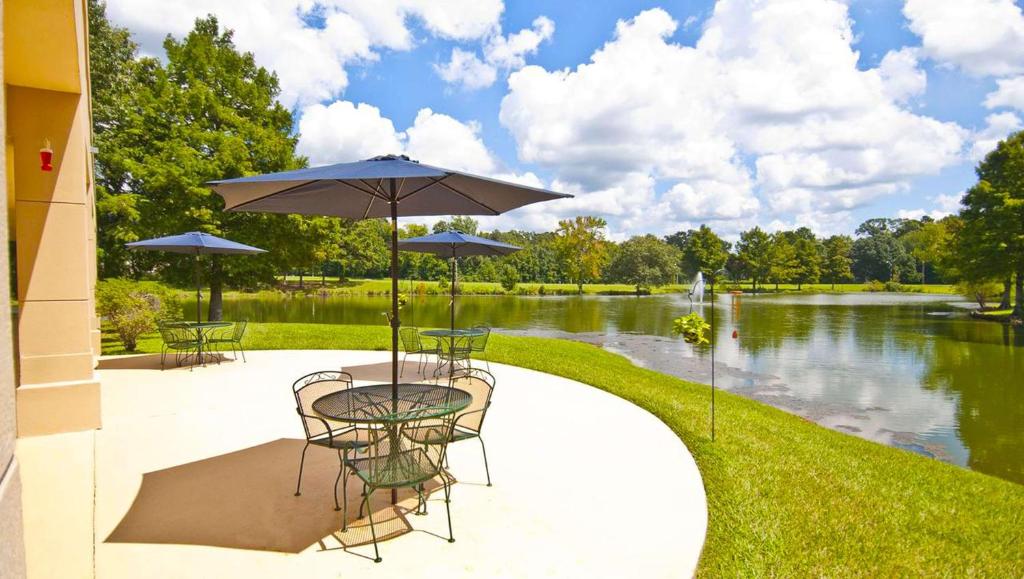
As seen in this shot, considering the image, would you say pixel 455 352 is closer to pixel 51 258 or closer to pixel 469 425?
pixel 469 425

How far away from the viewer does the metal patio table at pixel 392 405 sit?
3.28m

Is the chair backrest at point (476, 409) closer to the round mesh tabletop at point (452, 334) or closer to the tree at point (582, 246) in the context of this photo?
the round mesh tabletop at point (452, 334)

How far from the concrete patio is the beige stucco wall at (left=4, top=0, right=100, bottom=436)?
1.27 ft

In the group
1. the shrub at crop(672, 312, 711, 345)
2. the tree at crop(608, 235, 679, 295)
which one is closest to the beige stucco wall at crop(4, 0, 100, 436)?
the shrub at crop(672, 312, 711, 345)

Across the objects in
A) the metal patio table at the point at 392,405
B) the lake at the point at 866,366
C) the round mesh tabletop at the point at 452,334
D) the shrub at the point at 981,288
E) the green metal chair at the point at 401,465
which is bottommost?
the lake at the point at 866,366

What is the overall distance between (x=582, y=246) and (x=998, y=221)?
34253 mm

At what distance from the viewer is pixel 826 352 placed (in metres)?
16.1

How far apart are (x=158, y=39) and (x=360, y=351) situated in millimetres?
14781

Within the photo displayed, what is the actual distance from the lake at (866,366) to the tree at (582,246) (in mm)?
28871

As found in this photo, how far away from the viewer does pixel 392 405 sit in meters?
3.69

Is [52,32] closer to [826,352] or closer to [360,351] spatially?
[360,351]

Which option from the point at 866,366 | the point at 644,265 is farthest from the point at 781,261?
the point at 866,366

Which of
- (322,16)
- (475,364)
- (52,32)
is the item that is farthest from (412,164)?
(322,16)

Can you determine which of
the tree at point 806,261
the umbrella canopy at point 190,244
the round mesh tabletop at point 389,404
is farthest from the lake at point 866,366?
the tree at point 806,261
